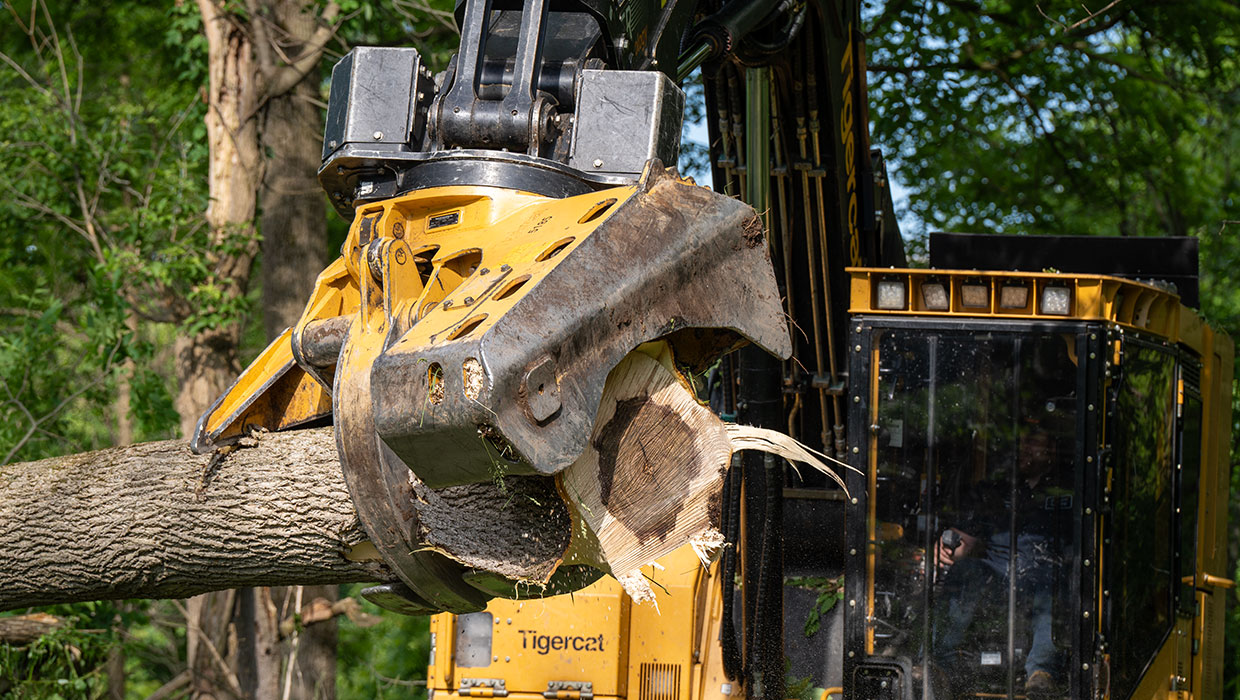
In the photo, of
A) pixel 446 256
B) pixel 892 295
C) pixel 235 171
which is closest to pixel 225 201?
pixel 235 171

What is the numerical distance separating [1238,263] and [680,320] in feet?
40.3

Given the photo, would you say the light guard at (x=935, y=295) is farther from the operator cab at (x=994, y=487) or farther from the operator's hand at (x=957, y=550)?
the operator's hand at (x=957, y=550)

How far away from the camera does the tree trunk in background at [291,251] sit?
9.16 metres

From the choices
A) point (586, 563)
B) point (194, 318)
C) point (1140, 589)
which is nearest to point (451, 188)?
point (586, 563)

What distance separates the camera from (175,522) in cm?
354

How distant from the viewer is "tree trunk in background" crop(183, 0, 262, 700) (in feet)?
30.6

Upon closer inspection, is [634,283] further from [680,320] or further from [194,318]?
[194,318]

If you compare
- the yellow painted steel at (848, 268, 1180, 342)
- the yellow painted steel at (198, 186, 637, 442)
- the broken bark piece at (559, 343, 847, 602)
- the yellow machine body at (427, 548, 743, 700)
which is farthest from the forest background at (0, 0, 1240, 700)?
the broken bark piece at (559, 343, 847, 602)

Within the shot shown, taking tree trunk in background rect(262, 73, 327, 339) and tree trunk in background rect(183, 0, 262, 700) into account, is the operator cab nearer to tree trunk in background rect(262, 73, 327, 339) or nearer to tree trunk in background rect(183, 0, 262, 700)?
tree trunk in background rect(262, 73, 327, 339)

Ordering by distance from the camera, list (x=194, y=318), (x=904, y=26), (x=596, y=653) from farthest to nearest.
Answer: (x=904, y=26), (x=194, y=318), (x=596, y=653)

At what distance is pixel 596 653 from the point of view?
18.6 ft

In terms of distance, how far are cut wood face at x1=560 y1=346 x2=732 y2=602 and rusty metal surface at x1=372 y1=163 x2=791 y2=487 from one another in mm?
149


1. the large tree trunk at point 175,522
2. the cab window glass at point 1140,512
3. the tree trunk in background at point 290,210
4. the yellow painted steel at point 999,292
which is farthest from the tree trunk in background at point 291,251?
the cab window glass at point 1140,512

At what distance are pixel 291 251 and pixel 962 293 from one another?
558 centimetres
